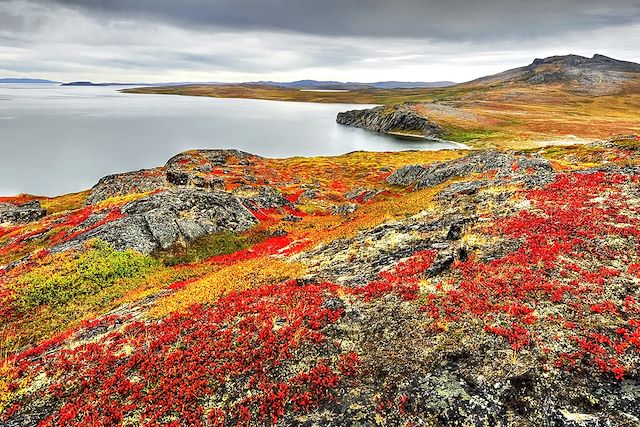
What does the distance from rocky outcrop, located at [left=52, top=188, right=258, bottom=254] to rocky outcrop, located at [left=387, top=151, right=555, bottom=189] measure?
33.2 m

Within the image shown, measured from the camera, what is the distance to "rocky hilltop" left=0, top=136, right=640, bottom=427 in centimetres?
1315

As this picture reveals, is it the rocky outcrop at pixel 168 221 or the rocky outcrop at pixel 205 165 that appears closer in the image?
the rocky outcrop at pixel 168 221

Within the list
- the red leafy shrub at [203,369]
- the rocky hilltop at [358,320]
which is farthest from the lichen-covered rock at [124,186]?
the red leafy shrub at [203,369]

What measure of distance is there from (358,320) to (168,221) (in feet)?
95.6

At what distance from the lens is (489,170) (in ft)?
179


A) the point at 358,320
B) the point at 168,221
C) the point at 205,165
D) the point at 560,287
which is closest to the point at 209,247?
the point at 168,221

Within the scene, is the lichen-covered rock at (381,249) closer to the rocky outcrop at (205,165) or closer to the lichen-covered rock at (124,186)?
the rocky outcrop at (205,165)

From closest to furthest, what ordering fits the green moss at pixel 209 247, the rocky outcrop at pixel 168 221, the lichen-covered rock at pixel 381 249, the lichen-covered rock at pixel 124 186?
the lichen-covered rock at pixel 381 249
the rocky outcrop at pixel 168 221
the green moss at pixel 209 247
the lichen-covered rock at pixel 124 186

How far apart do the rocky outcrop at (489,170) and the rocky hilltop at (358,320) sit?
1.43 meters

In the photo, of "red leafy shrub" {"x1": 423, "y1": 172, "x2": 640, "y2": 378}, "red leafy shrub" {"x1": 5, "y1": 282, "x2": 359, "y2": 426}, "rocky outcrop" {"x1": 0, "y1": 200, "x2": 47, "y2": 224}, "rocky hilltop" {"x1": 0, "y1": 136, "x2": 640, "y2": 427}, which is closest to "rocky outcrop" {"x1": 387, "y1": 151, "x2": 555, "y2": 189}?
"rocky hilltop" {"x1": 0, "y1": 136, "x2": 640, "y2": 427}

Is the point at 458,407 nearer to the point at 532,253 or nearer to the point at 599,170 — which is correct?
the point at 532,253

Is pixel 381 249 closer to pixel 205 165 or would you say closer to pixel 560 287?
pixel 560 287

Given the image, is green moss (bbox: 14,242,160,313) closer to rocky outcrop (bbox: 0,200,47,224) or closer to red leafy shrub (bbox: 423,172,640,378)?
red leafy shrub (bbox: 423,172,640,378)

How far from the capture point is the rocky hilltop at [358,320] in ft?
43.1
